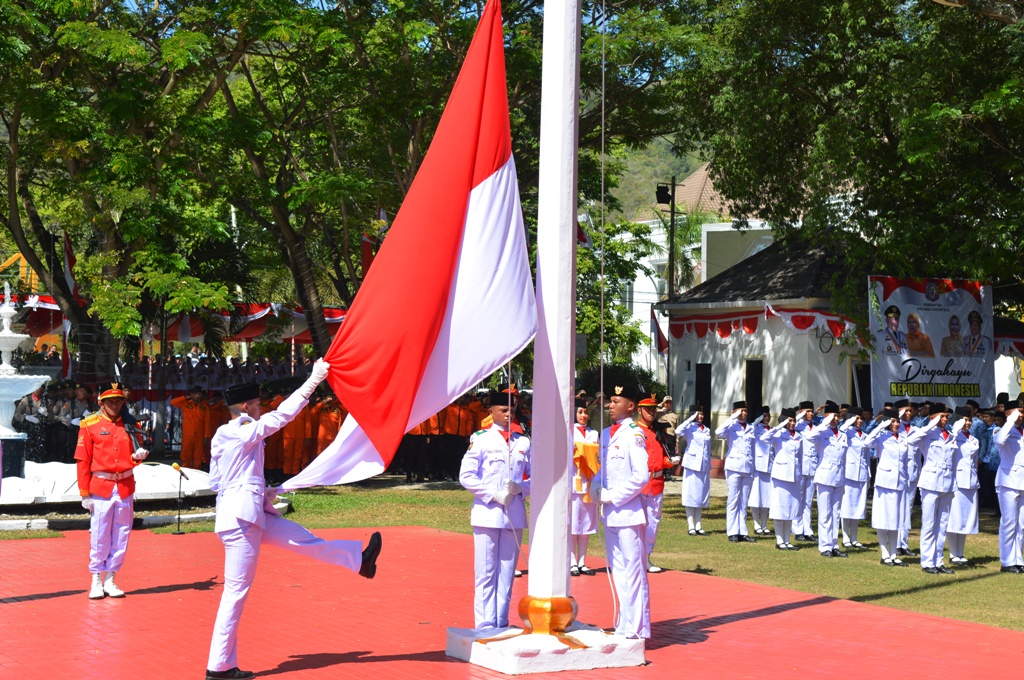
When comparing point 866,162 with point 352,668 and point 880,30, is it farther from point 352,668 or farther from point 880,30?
point 352,668

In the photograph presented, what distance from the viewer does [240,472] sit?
8297mm

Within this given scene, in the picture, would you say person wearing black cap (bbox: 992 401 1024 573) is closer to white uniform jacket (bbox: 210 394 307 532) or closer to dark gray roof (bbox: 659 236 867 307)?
white uniform jacket (bbox: 210 394 307 532)

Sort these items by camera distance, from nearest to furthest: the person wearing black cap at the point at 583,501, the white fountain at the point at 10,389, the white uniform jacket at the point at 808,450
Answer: the person wearing black cap at the point at 583,501 → the white uniform jacket at the point at 808,450 → the white fountain at the point at 10,389

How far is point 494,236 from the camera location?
870 cm

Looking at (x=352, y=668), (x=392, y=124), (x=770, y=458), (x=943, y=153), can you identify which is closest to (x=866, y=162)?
(x=943, y=153)

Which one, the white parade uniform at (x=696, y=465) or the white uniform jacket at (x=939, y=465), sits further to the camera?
the white parade uniform at (x=696, y=465)

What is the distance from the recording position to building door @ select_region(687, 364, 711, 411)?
30328 mm

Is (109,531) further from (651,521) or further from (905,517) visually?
(905,517)

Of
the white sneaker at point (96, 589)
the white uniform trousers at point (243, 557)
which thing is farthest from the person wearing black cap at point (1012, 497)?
the white sneaker at point (96, 589)

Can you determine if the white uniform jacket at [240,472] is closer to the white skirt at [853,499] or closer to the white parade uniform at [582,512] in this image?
the white parade uniform at [582,512]

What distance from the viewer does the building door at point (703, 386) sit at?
30.3m

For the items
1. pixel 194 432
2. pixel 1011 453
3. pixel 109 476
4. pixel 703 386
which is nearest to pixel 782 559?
pixel 1011 453

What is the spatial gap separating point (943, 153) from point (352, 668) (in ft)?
49.4

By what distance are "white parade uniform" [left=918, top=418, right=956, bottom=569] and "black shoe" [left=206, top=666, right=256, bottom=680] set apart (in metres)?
9.21
